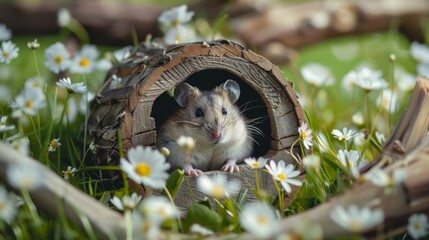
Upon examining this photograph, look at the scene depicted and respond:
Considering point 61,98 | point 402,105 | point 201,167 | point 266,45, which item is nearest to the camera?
point 201,167

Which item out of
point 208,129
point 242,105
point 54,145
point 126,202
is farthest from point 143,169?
point 242,105

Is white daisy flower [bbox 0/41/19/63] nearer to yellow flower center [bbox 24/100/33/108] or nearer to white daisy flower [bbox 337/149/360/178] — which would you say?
yellow flower center [bbox 24/100/33/108]

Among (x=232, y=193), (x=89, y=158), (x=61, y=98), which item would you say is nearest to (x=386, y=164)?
(x=232, y=193)

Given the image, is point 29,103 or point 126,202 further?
point 29,103

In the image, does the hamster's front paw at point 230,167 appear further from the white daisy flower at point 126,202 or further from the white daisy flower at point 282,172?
the white daisy flower at point 126,202

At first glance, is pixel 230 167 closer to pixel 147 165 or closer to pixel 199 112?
pixel 199 112

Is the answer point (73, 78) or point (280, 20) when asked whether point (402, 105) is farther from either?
point (73, 78)

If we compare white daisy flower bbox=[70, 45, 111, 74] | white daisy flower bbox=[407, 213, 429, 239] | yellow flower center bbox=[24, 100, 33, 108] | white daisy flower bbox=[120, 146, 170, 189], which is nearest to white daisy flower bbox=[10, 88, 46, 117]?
yellow flower center bbox=[24, 100, 33, 108]
